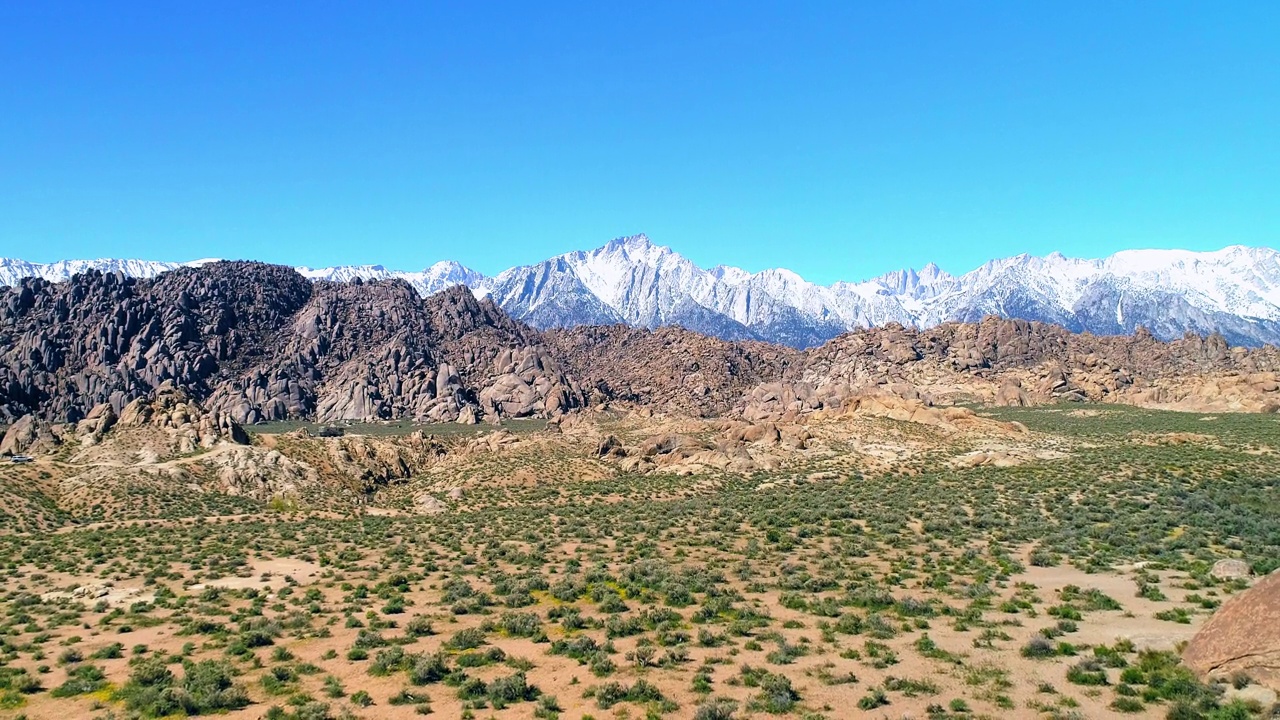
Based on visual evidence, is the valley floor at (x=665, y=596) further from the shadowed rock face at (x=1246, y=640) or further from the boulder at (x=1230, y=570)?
the shadowed rock face at (x=1246, y=640)

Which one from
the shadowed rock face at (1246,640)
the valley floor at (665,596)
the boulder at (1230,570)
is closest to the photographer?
the shadowed rock face at (1246,640)

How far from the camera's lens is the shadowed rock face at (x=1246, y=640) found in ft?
50.1

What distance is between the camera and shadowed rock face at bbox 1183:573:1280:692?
15.3 m

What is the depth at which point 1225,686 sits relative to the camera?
15570mm

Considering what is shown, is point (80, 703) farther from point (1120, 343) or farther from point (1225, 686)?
point (1120, 343)

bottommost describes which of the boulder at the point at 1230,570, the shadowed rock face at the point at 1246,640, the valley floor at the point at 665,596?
the valley floor at the point at 665,596

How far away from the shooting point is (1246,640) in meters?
15.9

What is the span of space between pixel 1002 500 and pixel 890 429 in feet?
98.8

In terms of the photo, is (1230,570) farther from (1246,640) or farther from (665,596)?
(665,596)

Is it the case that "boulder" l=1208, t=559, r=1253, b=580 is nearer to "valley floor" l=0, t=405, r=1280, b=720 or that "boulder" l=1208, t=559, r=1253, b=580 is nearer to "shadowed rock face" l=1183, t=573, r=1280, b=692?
"valley floor" l=0, t=405, r=1280, b=720

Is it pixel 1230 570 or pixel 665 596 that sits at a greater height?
pixel 1230 570

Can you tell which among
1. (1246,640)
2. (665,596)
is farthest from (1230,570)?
(665,596)

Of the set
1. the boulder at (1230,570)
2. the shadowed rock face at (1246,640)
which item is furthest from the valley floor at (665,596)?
the shadowed rock face at (1246,640)

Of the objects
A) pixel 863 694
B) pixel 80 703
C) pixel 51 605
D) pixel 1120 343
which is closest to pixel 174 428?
pixel 51 605
